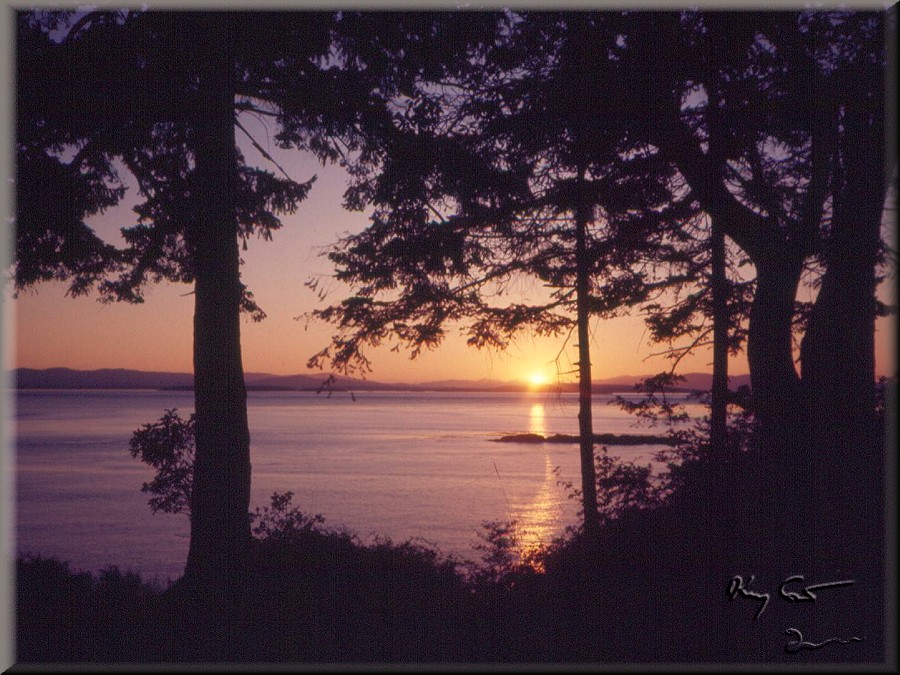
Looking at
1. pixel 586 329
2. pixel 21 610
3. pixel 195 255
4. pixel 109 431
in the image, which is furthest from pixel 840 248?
pixel 109 431

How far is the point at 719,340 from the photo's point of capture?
33.0 ft

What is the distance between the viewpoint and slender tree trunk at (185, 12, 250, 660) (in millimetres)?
8273

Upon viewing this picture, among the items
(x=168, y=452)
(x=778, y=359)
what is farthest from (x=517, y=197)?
(x=168, y=452)

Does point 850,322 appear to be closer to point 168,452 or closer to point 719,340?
point 719,340

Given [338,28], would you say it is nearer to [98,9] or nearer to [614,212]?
[98,9]

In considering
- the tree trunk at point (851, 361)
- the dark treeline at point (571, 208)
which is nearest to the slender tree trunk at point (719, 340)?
the dark treeline at point (571, 208)

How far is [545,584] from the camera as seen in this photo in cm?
889

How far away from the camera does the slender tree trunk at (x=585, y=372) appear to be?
910 cm

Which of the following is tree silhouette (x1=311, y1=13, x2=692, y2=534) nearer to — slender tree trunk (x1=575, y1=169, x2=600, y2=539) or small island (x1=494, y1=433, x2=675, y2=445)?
slender tree trunk (x1=575, y1=169, x2=600, y2=539)

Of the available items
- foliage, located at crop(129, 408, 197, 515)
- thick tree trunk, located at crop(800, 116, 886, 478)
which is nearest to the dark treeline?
thick tree trunk, located at crop(800, 116, 886, 478)
